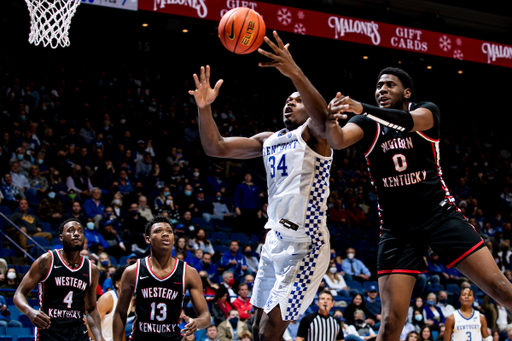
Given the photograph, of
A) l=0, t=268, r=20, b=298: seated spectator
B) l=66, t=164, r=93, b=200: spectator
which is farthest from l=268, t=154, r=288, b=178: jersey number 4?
l=66, t=164, r=93, b=200: spectator

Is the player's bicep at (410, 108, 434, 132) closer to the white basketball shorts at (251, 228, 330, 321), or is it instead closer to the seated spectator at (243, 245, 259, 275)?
the white basketball shorts at (251, 228, 330, 321)

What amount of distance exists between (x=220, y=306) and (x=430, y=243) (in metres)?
5.72

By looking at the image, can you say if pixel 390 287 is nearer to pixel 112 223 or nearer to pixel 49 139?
pixel 112 223

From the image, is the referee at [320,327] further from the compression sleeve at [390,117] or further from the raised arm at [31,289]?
the compression sleeve at [390,117]

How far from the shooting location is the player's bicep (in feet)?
12.0

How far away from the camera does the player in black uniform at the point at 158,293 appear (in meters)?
4.55

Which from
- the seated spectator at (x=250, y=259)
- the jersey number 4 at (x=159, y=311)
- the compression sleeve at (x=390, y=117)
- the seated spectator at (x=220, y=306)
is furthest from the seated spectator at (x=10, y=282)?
the compression sleeve at (x=390, y=117)

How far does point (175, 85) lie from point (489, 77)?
1305 centimetres

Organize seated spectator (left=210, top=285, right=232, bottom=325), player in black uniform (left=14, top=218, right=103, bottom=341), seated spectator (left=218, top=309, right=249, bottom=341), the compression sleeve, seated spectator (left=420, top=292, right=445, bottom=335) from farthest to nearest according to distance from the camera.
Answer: seated spectator (left=420, top=292, right=445, bottom=335) < seated spectator (left=210, top=285, right=232, bottom=325) < seated spectator (left=218, top=309, right=249, bottom=341) < player in black uniform (left=14, top=218, right=103, bottom=341) < the compression sleeve

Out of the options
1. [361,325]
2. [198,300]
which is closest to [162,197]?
[361,325]

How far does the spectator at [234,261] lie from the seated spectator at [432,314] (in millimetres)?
3707

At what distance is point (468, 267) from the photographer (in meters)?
3.69

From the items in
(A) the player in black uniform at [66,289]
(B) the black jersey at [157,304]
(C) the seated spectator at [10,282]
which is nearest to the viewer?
(B) the black jersey at [157,304]

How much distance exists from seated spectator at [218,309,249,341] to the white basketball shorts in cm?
446
